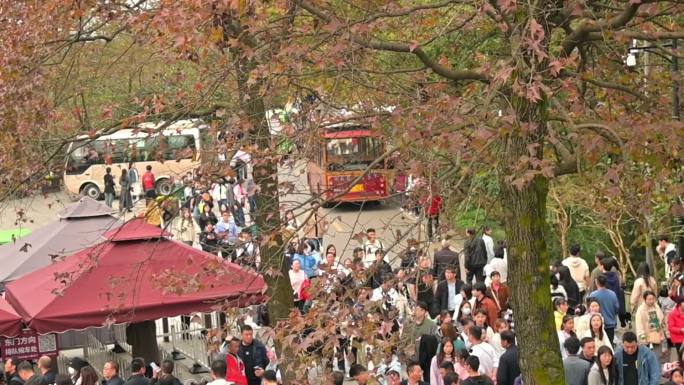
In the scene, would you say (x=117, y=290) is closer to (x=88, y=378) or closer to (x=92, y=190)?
(x=88, y=378)

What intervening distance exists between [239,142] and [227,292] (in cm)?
399

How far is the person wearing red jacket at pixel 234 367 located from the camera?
14.4 meters

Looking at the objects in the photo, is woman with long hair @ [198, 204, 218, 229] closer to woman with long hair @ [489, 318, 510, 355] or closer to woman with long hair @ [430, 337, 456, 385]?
woman with long hair @ [489, 318, 510, 355]

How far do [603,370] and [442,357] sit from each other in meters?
1.80

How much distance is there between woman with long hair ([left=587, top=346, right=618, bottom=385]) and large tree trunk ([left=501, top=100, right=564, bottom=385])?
3.77 metres

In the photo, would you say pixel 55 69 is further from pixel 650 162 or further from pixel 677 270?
pixel 677 270

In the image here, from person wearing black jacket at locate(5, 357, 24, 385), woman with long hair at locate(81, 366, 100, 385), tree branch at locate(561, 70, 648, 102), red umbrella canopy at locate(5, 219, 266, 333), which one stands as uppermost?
tree branch at locate(561, 70, 648, 102)

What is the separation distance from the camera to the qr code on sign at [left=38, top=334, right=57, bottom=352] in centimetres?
1523

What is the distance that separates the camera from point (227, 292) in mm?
13562

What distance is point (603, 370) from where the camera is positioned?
43.2 feet

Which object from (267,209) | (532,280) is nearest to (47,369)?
(267,209)

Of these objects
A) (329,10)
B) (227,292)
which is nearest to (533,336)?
(329,10)

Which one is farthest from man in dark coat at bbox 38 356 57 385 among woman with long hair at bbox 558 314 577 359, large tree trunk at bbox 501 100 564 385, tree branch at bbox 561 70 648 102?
tree branch at bbox 561 70 648 102

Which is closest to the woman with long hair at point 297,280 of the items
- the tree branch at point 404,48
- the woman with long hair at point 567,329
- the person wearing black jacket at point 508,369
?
the woman with long hair at point 567,329
